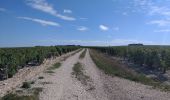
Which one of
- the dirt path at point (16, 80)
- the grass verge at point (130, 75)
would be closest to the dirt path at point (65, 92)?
the dirt path at point (16, 80)

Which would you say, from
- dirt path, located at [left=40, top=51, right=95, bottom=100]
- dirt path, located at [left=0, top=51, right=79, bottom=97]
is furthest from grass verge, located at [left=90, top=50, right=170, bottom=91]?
dirt path, located at [left=0, top=51, right=79, bottom=97]

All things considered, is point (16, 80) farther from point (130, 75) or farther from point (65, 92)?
point (130, 75)

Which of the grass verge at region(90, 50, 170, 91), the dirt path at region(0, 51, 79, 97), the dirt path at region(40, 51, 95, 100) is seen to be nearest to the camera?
the dirt path at region(40, 51, 95, 100)

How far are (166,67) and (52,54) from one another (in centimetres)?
4019

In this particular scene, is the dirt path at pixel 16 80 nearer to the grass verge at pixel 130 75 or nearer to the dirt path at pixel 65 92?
the dirt path at pixel 65 92

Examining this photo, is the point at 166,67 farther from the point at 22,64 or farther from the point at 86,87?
the point at 22,64

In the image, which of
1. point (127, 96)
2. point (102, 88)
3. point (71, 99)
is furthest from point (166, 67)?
point (71, 99)

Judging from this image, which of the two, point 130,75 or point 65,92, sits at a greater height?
point 65,92

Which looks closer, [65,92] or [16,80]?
[65,92]

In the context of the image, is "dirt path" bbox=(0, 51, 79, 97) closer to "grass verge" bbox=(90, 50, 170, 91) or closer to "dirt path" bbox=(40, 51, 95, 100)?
"dirt path" bbox=(40, 51, 95, 100)

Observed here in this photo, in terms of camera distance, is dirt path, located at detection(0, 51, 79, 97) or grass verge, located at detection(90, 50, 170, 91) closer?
dirt path, located at detection(0, 51, 79, 97)

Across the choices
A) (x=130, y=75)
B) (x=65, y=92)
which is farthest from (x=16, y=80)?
(x=130, y=75)

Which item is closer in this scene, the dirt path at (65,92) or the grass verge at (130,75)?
the dirt path at (65,92)

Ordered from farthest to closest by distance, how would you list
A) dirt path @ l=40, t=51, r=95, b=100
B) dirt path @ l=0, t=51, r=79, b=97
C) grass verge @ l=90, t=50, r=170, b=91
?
grass verge @ l=90, t=50, r=170, b=91 < dirt path @ l=0, t=51, r=79, b=97 < dirt path @ l=40, t=51, r=95, b=100
